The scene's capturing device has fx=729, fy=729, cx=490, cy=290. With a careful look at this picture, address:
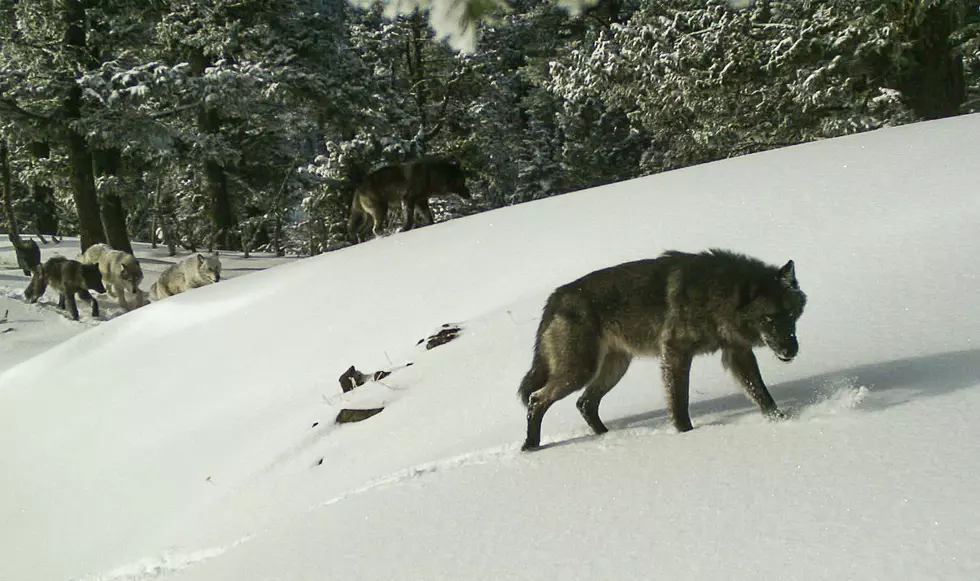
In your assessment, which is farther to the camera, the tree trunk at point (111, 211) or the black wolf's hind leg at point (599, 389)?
the tree trunk at point (111, 211)

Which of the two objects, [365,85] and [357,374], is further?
[365,85]

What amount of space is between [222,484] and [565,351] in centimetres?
353

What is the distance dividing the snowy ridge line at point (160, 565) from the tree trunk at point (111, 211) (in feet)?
55.3

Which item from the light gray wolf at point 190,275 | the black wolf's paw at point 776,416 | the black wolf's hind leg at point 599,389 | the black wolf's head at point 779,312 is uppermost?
the light gray wolf at point 190,275

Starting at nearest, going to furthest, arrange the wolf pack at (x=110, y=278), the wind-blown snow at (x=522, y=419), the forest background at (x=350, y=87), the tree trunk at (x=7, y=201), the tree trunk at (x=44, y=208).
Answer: the wind-blown snow at (x=522, y=419) → the wolf pack at (x=110, y=278) → the forest background at (x=350, y=87) → the tree trunk at (x=7, y=201) → the tree trunk at (x=44, y=208)

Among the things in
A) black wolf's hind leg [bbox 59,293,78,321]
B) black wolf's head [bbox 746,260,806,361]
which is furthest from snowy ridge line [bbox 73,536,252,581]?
black wolf's hind leg [bbox 59,293,78,321]

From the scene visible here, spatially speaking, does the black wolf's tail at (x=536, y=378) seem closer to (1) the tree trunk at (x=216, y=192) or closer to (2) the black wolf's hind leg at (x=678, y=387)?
(2) the black wolf's hind leg at (x=678, y=387)

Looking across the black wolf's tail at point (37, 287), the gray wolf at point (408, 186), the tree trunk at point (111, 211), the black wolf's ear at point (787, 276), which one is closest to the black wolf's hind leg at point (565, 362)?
the black wolf's ear at point (787, 276)

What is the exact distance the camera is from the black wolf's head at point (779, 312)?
3.65 m

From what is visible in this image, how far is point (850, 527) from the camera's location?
7.68ft

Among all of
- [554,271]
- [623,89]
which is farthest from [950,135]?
[623,89]

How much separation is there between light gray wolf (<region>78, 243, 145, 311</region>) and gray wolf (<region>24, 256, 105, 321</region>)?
0.26 meters

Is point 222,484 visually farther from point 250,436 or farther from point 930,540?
point 930,540

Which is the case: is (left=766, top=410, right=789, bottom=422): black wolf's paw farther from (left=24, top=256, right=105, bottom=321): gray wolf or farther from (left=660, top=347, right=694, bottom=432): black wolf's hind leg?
(left=24, top=256, right=105, bottom=321): gray wolf
